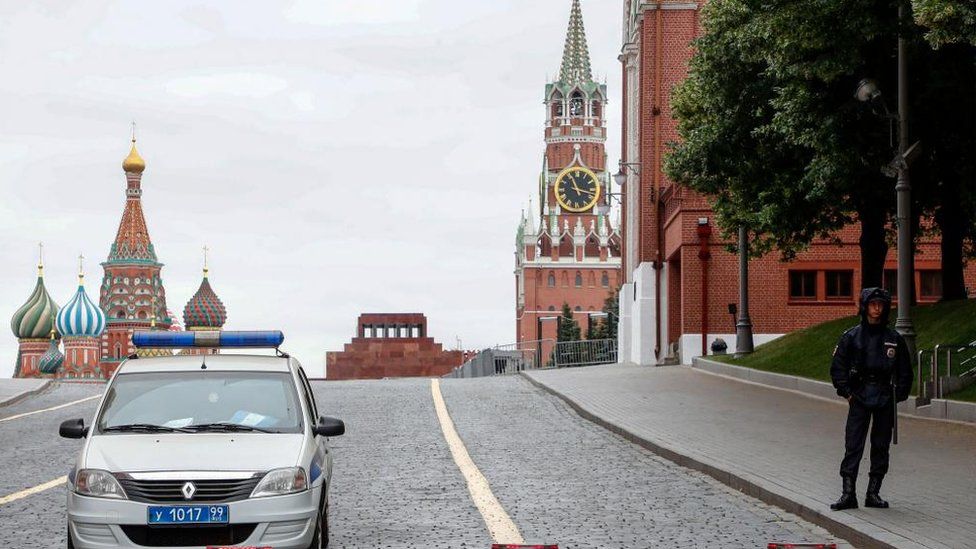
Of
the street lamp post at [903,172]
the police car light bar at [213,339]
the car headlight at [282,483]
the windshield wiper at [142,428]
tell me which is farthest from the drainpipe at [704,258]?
the car headlight at [282,483]

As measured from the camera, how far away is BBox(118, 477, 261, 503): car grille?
9.16m

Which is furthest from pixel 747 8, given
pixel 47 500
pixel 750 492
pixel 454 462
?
pixel 47 500

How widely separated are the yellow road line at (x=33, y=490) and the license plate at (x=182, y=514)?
533 cm

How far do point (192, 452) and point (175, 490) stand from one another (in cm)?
37

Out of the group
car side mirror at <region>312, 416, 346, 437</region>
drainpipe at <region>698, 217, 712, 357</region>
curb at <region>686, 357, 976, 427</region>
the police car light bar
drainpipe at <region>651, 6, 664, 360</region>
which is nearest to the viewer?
car side mirror at <region>312, 416, 346, 437</region>

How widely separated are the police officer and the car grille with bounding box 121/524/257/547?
504 centimetres

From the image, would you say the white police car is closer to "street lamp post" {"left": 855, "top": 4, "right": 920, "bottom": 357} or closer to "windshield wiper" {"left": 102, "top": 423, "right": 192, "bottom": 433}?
"windshield wiper" {"left": 102, "top": 423, "right": 192, "bottom": 433}

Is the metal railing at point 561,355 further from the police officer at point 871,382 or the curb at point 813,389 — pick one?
the police officer at point 871,382

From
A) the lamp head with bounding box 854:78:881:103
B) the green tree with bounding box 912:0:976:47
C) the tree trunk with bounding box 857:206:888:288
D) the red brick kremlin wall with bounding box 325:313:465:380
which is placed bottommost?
the red brick kremlin wall with bounding box 325:313:465:380

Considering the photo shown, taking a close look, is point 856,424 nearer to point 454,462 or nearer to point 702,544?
point 702,544

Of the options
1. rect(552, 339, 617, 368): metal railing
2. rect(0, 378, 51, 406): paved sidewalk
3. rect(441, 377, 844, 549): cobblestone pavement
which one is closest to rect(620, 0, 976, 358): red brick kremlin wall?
rect(552, 339, 617, 368): metal railing

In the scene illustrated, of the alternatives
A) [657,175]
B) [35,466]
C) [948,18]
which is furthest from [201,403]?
[657,175]

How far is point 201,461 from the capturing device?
9.31 m

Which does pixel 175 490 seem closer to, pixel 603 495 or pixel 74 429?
pixel 74 429
